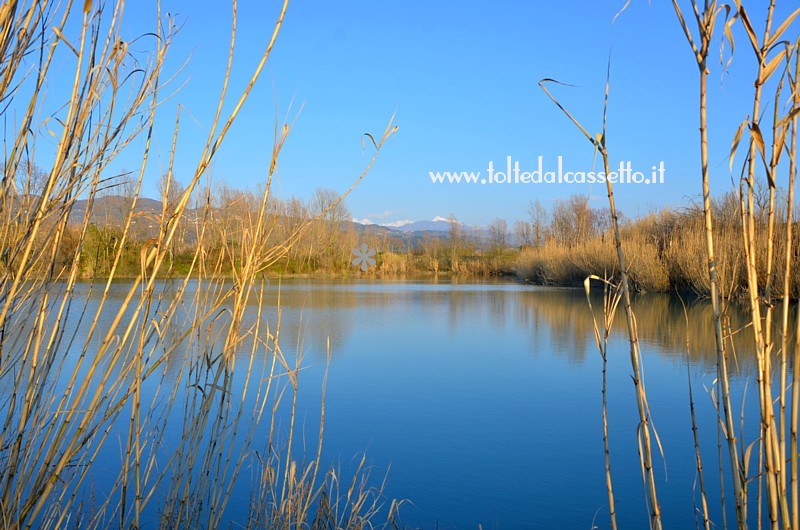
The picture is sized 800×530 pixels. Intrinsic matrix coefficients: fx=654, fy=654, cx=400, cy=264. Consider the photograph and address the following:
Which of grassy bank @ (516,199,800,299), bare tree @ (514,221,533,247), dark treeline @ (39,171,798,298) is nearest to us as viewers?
dark treeline @ (39,171,798,298)

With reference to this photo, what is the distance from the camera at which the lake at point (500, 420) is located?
2652 mm

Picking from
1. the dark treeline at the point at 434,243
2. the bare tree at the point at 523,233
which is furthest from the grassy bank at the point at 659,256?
the bare tree at the point at 523,233

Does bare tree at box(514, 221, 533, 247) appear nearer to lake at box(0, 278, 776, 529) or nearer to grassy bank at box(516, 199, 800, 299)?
grassy bank at box(516, 199, 800, 299)

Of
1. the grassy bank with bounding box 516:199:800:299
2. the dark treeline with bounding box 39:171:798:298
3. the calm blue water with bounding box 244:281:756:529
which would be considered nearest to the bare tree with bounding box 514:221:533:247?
the dark treeline with bounding box 39:171:798:298

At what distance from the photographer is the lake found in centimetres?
265

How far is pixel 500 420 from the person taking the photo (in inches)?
152

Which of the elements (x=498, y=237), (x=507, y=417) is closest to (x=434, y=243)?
A: (x=498, y=237)

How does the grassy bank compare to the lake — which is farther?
the grassy bank

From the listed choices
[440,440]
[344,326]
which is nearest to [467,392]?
[440,440]

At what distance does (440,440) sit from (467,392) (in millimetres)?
1114

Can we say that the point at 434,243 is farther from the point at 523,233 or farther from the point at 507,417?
the point at 507,417

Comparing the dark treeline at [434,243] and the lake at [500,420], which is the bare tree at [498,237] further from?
the lake at [500,420]

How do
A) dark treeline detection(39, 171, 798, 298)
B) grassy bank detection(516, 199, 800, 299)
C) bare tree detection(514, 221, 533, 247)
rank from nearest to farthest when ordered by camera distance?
dark treeline detection(39, 171, 798, 298)
grassy bank detection(516, 199, 800, 299)
bare tree detection(514, 221, 533, 247)

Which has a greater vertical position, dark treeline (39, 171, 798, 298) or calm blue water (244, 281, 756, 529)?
dark treeline (39, 171, 798, 298)
